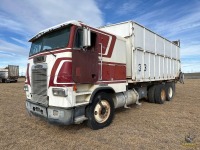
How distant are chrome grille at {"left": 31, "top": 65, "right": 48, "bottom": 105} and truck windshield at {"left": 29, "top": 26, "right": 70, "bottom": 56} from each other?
2.26 ft

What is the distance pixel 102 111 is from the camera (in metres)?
6.16

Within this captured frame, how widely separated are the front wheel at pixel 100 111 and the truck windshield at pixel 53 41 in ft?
6.28

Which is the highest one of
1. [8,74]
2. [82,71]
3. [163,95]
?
[8,74]

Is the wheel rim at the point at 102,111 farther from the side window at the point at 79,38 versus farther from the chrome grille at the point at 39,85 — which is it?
the side window at the point at 79,38

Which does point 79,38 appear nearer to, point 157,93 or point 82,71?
point 82,71

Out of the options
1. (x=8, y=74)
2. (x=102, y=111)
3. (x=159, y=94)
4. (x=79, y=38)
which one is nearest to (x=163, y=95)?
(x=159, y=94)

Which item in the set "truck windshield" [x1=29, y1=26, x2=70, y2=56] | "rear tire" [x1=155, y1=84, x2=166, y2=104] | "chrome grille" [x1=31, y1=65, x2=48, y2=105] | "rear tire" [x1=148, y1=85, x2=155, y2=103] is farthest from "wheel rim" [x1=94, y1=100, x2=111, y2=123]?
"rear tire" [x1=155, y1=84, x2=166, y2=104]

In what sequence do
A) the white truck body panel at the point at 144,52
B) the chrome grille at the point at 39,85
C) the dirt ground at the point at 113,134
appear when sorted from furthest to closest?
the white truck body panel at the point at 144,52 < the chrome grille at the point at 39,85 < the dirt ground at the point at 113,134

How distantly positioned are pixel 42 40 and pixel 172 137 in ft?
15.9

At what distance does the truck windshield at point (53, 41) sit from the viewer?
5301 mm

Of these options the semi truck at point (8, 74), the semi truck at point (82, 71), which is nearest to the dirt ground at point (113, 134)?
the semi truck at point (82, 71)

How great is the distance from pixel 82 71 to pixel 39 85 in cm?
143

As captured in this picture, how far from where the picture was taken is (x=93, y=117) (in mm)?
5738

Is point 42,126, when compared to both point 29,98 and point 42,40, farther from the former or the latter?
point 42,40
